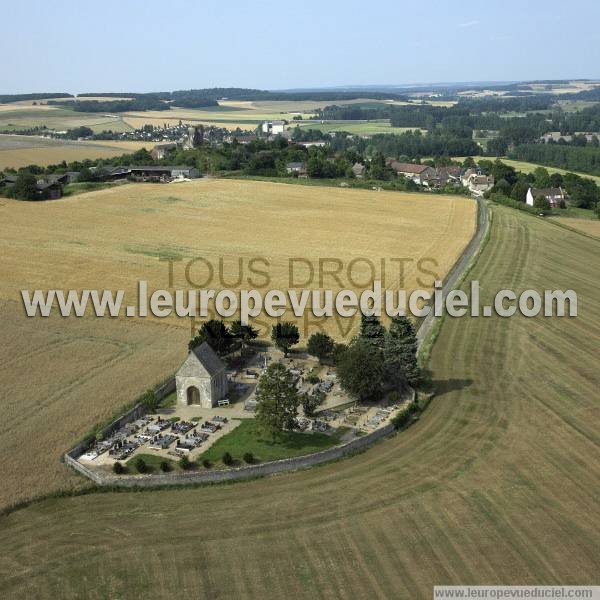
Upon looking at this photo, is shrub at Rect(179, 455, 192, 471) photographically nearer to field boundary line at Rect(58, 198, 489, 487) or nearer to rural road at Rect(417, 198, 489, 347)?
field boundary line at Rect(58, 198, 489, 487)

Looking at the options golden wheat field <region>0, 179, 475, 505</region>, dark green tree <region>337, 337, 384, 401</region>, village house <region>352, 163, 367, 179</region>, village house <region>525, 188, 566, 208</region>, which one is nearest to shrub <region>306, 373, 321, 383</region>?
dark green tree <region>337, 337, 384, 401</region>

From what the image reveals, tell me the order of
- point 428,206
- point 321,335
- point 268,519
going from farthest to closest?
point 428,206 → point 321,335 → point 268,519

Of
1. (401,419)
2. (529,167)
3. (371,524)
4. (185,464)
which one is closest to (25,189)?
(185,464)

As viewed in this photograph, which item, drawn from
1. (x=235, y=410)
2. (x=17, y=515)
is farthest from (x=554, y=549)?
(x=17, y=515)

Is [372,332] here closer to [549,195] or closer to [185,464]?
[185,464]

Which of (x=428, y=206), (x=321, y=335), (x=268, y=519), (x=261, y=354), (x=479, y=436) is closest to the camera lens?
(x=268, y=519)

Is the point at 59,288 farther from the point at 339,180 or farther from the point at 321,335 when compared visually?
the point at 339,180
